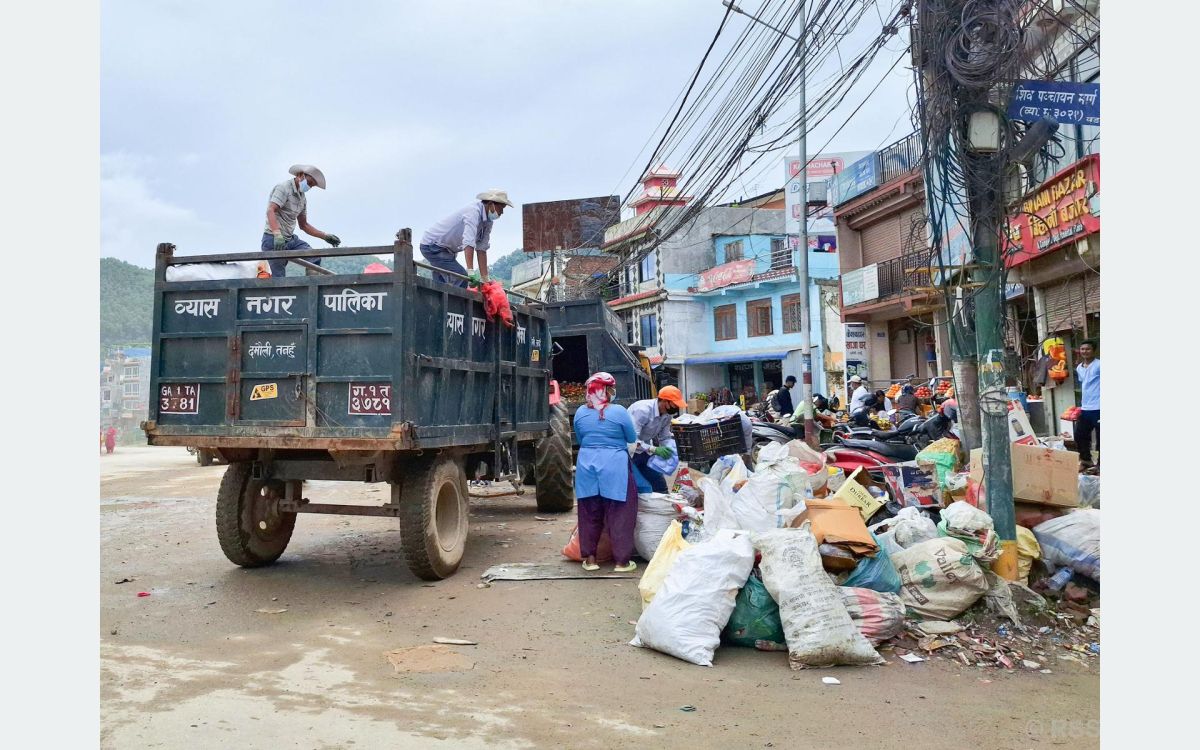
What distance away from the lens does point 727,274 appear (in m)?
32.1

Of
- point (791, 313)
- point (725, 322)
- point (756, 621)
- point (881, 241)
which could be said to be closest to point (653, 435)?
point (756, 621)

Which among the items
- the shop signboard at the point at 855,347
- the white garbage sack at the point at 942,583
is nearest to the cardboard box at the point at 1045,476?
the white garbage sack at the point at 942,583

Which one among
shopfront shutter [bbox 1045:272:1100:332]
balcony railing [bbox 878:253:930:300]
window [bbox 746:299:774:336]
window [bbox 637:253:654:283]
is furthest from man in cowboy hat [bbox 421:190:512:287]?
window [bbox 637:253:654:283]

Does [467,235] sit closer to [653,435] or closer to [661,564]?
[653,435]

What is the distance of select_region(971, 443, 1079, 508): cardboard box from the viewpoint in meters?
5.60

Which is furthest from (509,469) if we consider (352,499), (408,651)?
(352,499)

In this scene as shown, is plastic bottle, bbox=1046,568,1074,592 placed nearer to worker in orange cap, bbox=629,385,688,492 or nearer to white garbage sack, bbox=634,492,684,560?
white garbage sack, bbox=634,492,684,560

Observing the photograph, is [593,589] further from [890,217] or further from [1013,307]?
[890,217]

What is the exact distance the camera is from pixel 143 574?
20.1ft

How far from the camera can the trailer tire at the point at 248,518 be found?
5.86 metres

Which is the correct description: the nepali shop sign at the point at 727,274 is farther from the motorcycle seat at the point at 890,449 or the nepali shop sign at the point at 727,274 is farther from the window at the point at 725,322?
the motorcycle seat at the point at 890,449

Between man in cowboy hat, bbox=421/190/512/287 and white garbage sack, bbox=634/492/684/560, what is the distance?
87.9 inches

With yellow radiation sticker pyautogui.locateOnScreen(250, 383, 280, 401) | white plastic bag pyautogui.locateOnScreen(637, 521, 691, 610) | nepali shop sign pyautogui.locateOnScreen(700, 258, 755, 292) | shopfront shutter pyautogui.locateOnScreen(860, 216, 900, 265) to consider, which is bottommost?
white plastic bag pyautogui.locateOnScreen(637, 521, 691, 610)

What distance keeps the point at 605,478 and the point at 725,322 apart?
2804 centimetres
